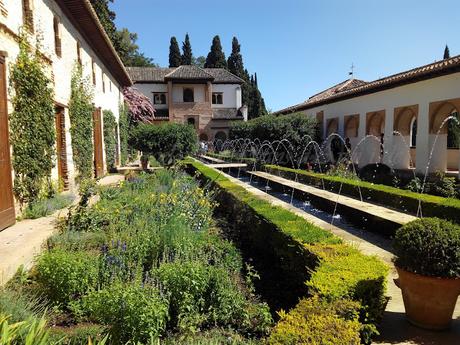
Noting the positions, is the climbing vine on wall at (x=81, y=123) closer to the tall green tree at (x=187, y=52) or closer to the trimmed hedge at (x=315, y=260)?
the trimmed hedge at (x=315, y=260)

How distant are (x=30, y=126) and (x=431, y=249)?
275 inches

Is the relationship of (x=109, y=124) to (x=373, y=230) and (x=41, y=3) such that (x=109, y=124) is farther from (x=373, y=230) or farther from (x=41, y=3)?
(x=373, y=230)

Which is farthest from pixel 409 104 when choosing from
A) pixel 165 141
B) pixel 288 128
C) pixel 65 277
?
pixel 65 277

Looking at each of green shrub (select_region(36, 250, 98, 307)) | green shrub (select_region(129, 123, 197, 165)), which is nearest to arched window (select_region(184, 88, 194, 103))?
green shrub (select_region(129, 123, 197, 165))

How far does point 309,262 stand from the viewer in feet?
11.8

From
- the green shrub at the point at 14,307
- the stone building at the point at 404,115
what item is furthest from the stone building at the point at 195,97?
the green shrub at the point at 14,307

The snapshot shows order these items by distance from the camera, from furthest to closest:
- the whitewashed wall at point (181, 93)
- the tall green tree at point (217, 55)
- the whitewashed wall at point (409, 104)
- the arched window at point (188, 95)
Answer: the tall green tree at point (217, 55) < the arched window at point (188, 95) < the whitewashed wall at point (181, 93) < the whitewashed wall at point (409, 104)

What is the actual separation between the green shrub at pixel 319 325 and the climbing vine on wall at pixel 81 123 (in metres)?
9.69

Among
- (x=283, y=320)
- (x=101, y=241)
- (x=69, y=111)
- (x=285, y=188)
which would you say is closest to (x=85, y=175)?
(x=69, y=111)

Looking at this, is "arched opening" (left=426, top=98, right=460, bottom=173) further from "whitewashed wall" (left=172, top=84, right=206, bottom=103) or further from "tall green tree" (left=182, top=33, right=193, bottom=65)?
"tall green tree" (left=182, top=33, right=193, bottom=65)

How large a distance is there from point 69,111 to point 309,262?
29.8ft

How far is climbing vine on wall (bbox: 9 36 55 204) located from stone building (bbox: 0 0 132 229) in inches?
9.5

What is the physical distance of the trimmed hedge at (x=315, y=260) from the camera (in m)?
2.82

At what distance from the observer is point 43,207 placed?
7.25 meters
